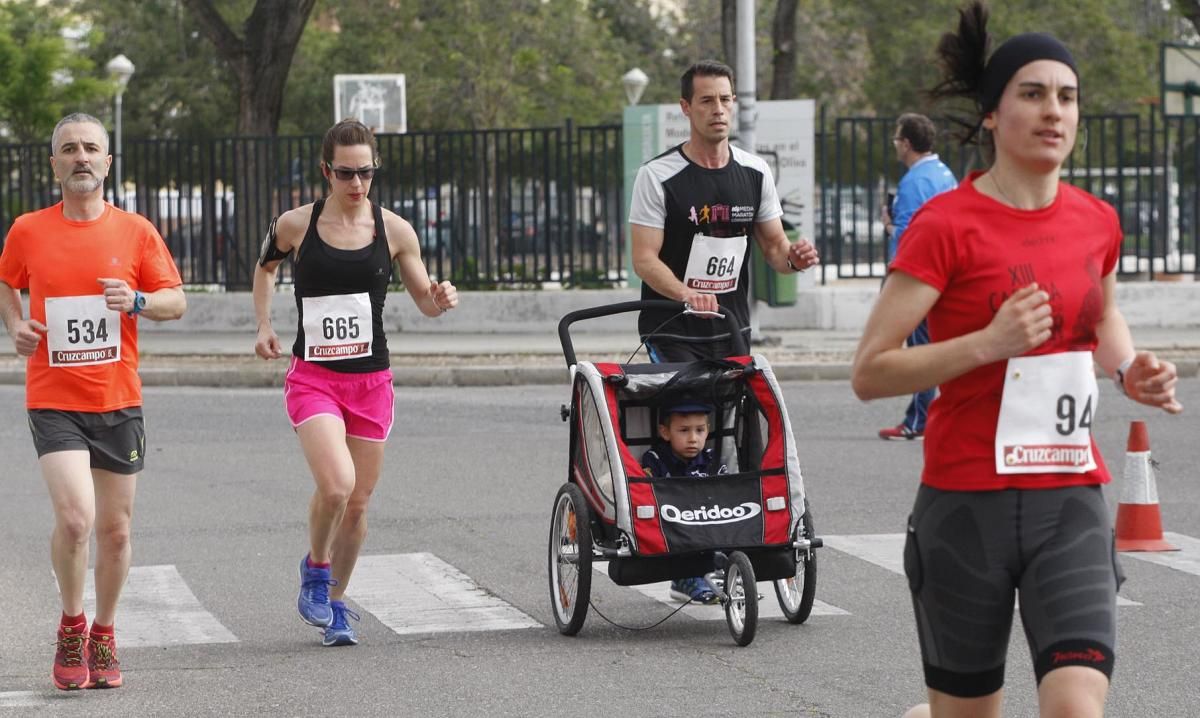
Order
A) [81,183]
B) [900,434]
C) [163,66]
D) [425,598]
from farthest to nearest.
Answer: [163,66] → [900,434] → [425,598] → [81,183]

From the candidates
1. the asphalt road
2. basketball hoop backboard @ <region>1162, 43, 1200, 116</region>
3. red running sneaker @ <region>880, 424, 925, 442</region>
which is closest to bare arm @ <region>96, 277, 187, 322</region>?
the asphalt road

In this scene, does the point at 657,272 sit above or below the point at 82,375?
above

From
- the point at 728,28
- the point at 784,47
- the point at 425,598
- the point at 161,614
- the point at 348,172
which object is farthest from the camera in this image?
the point at 784,47

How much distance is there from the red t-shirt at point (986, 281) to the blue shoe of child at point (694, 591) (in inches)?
141

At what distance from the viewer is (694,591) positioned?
25.2ft

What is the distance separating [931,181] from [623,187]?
940 centimetres

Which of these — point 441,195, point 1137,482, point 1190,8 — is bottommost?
point 1137,482

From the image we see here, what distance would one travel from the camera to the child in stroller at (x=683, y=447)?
721 cm

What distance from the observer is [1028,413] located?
3.90m

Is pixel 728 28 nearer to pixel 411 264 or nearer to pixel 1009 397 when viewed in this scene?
pixel 411 264

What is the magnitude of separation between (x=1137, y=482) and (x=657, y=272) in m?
2.69

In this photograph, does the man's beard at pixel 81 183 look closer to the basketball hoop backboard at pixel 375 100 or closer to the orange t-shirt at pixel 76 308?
the orange t-shirt at pixel 76 308

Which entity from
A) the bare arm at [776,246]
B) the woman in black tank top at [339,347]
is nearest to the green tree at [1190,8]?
the bare arm at [776,246]

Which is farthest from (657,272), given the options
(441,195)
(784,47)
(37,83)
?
(37,83)
